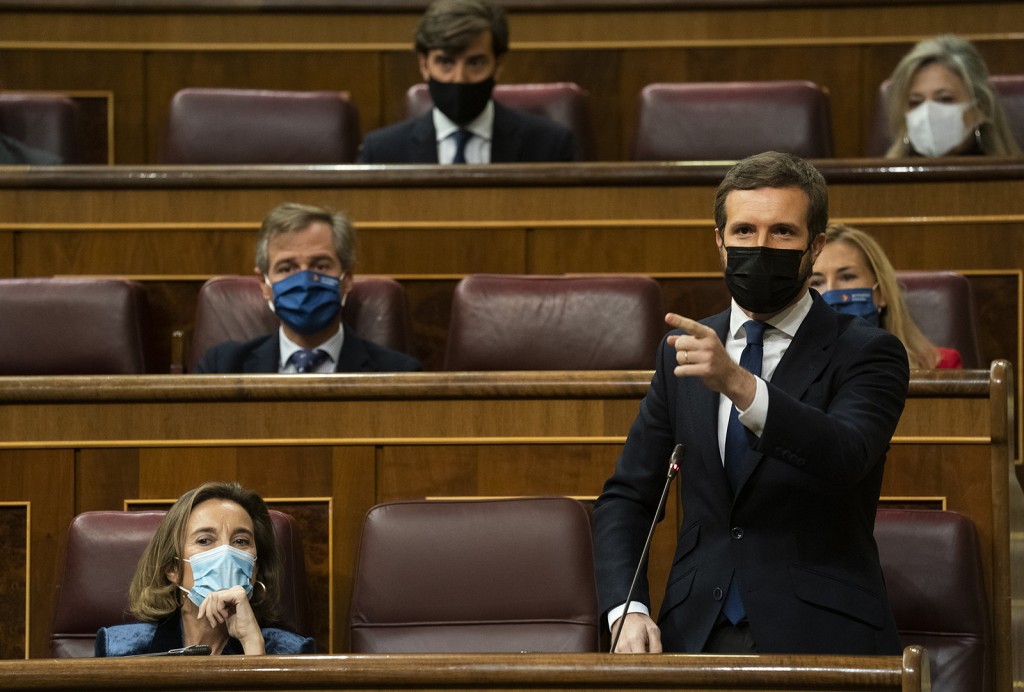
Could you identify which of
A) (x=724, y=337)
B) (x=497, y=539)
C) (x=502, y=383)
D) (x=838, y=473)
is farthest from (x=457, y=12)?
(x=838, y=473)

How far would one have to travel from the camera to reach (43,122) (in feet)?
5.94

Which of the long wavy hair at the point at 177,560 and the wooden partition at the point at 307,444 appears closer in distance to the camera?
the long wavy hair at the point at 177,560

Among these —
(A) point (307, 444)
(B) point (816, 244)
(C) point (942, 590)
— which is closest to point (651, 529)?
(B) point (816, 244)

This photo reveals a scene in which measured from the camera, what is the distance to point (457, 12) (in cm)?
166

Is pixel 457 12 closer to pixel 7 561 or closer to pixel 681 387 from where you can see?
pixel 7 561

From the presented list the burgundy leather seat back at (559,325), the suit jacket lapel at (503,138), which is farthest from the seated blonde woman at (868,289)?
the suit jacket lapel at (503,138)

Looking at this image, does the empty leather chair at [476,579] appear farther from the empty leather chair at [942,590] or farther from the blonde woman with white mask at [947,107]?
the blonde woman with white mask at [947,107]

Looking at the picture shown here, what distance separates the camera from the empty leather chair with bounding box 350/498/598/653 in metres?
1.06

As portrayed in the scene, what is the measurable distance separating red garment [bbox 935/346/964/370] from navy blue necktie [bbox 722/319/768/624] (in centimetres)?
48

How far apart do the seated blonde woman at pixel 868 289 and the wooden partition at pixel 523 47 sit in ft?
2.13

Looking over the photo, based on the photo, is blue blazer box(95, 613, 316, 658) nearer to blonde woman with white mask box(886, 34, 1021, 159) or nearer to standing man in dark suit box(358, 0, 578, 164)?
standing man in dark suit box(358, 0, 578, 164)

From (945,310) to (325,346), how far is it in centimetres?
56

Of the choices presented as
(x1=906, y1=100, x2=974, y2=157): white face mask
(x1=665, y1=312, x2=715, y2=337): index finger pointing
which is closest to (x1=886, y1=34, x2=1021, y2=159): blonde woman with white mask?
(x1=906, y1=100, x2=974, y2=157): white face mask

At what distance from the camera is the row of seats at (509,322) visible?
1369 mm
